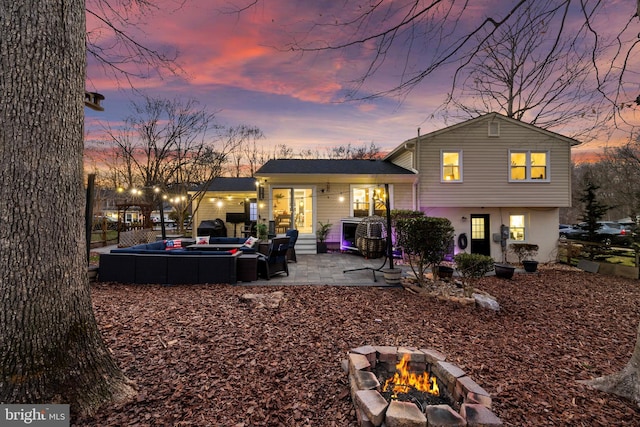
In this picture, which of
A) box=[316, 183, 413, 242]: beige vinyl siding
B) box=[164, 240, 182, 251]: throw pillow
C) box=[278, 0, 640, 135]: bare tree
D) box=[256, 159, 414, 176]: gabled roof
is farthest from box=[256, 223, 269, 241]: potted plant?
box=[278, 0, 640, 135]: bare tree

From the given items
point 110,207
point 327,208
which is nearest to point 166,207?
point 110,207

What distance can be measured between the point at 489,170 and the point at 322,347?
11.3 metres

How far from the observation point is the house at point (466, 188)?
1135cm

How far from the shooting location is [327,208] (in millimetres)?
11945

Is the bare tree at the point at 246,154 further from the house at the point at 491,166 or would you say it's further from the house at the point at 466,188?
the house at the point at 491,166

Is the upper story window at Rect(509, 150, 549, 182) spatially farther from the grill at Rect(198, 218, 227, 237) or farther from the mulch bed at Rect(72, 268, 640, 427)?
the grill at Rect(198, 218, 227, 237)

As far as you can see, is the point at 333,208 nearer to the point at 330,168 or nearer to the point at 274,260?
the point at 330,168

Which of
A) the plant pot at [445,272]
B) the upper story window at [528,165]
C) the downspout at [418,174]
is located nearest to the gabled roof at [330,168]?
the downspout at [418,174]

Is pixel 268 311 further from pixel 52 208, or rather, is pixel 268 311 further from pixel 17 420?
pixel 52 208

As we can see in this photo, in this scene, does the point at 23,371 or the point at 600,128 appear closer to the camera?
the point at 23,371

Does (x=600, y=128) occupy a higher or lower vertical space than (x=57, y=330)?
higher

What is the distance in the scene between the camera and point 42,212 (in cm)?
203

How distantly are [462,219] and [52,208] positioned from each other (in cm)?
1296

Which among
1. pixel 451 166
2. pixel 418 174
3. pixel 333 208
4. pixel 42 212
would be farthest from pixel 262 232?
pixel 42 212
